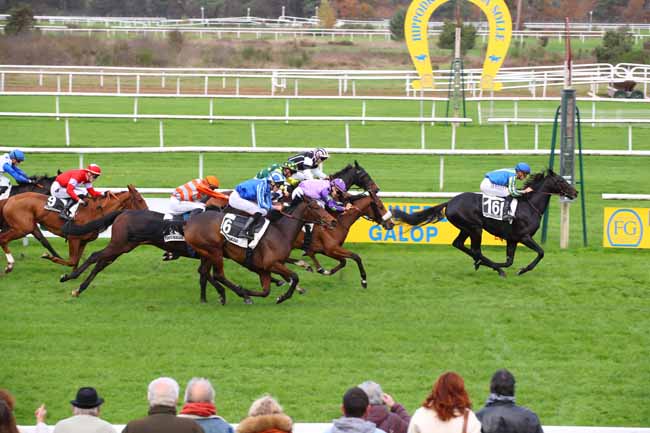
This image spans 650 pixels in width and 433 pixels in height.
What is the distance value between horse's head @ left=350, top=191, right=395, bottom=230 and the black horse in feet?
0.86

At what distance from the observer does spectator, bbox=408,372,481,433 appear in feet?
15.0

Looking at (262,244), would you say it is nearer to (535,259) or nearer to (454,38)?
(535,259)

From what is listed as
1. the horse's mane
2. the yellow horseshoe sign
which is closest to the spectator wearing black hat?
the horse's mane

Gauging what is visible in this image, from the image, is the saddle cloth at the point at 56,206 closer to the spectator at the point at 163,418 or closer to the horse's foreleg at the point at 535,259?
the horse's foreleg at the point at 535,259

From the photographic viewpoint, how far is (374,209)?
1123 cm

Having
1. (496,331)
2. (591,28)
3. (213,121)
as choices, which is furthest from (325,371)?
(591,28)

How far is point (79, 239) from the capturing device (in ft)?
35.7

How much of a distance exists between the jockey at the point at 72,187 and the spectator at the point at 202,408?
6513 mm

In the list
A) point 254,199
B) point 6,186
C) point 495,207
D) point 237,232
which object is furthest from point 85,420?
point 6,186

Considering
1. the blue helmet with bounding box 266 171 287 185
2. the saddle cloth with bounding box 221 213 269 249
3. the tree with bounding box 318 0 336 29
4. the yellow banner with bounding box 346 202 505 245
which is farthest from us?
the tree with bounding box 318 0 336 29

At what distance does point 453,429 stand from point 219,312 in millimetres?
5230

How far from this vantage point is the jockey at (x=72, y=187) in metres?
10.9

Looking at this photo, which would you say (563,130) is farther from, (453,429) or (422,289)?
(453,429)

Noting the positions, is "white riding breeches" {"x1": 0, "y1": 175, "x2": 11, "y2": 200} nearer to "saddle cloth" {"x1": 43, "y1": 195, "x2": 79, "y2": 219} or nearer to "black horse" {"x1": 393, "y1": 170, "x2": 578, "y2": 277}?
"saddle cloth" {"x1": 43, "y1": 195, "x2": 79, "y2": 219}
